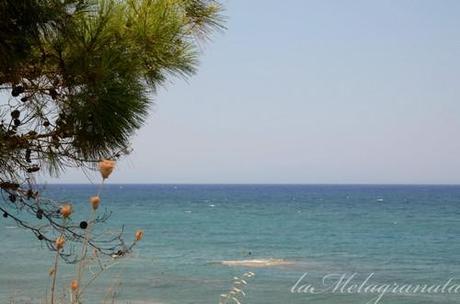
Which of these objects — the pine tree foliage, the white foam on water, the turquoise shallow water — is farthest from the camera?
the white foam on water

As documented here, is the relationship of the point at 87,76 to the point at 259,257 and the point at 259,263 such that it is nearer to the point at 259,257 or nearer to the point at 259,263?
the point at 259,263

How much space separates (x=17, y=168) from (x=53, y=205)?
0.32 metres

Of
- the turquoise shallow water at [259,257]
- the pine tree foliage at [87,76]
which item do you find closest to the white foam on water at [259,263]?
the turquoise shallow water at [259,257]

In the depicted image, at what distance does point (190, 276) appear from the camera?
2697 centimetres

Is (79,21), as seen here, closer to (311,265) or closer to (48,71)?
(48,71)

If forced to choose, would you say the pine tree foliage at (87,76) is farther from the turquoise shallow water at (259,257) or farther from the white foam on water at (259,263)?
the white foam on water at (259,263)

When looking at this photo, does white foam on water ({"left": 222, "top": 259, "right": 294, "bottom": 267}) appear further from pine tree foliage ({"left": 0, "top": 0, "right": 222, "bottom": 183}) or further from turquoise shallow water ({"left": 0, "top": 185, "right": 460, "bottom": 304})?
pine tree foliage ({"left": 0, "top": 0, "right": 222, "bottom": 183})

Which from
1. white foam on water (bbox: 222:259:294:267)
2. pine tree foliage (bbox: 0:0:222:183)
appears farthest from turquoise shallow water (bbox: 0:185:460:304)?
pine tree foliage (bbox: 0:0:222:183)

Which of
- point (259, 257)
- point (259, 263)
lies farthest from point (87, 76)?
point (259, 257)

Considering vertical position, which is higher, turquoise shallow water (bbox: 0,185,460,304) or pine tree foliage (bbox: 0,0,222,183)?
pine tree foliage (bbox: 0,0,222,183)

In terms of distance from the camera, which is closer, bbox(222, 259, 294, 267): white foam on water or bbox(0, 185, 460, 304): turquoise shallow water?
bbox(0, 185, 460, 304): turquoise shallow water

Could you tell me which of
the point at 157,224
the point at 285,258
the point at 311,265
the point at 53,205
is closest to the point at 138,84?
the point at 53,205

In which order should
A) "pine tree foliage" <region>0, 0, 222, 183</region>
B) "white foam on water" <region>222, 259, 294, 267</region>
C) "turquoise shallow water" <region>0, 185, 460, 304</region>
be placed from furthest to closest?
"white foam on water" <region>222, 259, 294, 267</region>, "turquoise shallow water" <region>0, 185, 460, 304</region>, "pine tree foliage" <region>0, 0, 222, 183</region>

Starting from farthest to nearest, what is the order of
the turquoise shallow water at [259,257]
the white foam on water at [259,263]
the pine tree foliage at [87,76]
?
the white foam on water at [259,263] < the turquoise shallow water at [259,257] < the pine tree foliage at [87,76]
